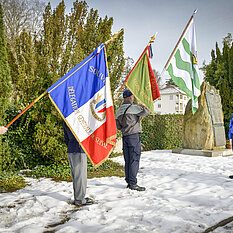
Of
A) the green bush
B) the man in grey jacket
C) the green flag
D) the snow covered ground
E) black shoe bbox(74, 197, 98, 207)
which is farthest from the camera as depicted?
the green bush

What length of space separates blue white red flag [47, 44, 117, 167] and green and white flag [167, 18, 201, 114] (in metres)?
2.41

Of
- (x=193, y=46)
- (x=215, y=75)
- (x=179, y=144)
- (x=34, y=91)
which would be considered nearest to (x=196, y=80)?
(x=193, y=46)

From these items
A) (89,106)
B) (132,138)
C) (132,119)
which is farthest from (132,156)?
(89,106)

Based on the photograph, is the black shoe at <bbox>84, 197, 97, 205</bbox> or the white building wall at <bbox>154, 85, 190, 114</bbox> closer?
the black shoe at <bbox>84, 197, 97, 205</bbox>

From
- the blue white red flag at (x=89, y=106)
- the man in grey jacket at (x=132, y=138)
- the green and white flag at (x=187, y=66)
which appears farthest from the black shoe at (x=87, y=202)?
the green and white flag at (x=187, y=66)

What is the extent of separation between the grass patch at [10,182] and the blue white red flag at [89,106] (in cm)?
217

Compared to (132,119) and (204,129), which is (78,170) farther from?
(204,129)

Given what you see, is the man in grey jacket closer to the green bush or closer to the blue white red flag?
the blue white red flag

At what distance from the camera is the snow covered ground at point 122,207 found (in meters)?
2.98

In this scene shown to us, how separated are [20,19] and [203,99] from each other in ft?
52.1

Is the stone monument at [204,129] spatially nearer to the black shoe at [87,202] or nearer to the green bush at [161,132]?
the green bush at [161,132]

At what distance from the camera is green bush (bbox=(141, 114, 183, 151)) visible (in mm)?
12336

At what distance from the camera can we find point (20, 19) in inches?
740

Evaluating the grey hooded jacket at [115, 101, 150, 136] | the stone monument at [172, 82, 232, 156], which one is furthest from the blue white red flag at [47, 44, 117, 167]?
the stone monument at [172, 82, 232, 156]
